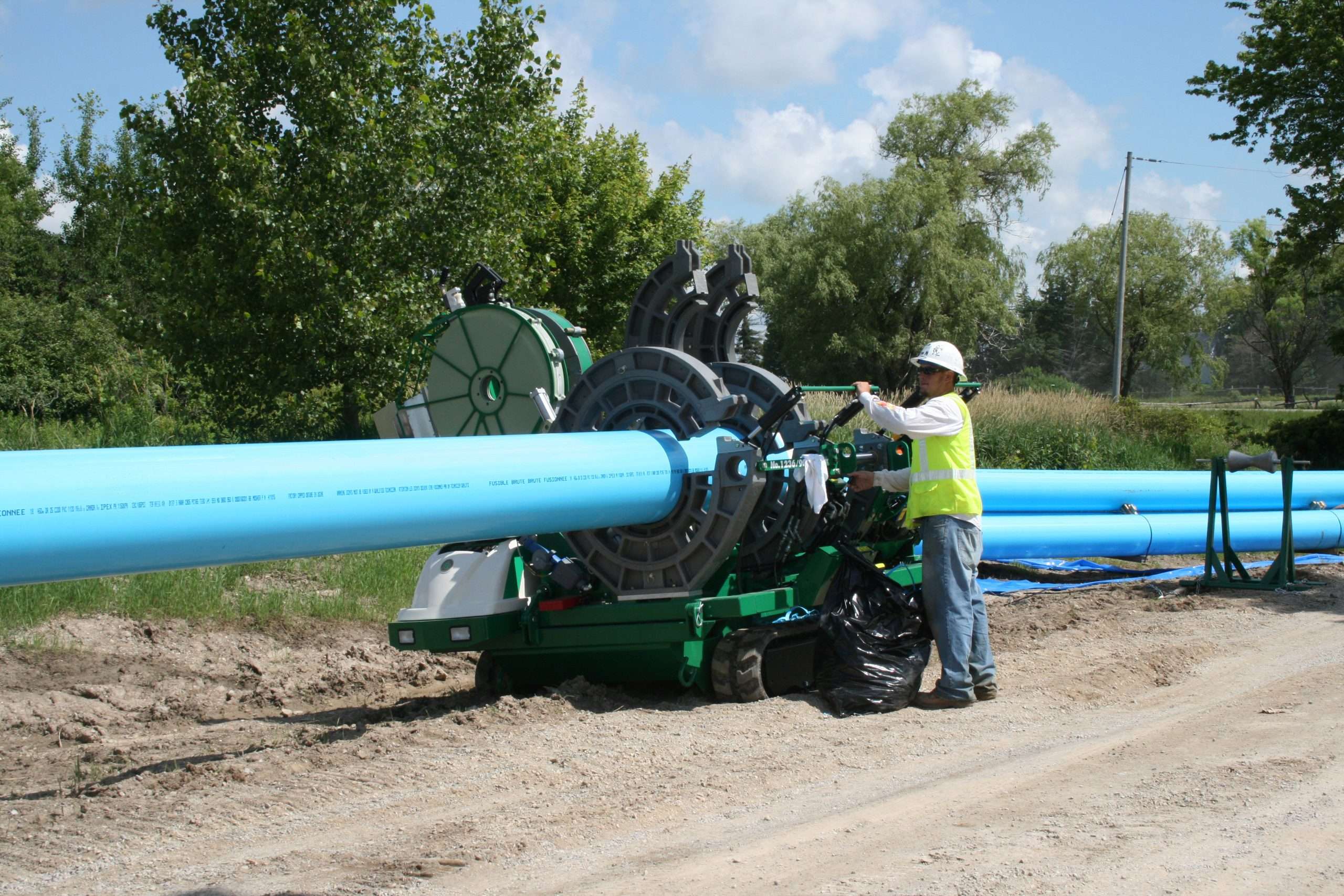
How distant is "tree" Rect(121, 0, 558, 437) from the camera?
44.2 feet

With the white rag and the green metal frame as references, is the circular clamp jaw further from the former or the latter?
the white rag

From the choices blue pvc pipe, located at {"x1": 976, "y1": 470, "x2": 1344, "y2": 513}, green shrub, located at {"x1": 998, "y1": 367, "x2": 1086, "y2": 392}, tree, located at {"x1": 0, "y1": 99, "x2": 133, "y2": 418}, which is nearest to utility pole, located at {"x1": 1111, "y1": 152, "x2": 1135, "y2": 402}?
green shrub, located at {"x1": 998, "y1": 367, "x2": 1086, "y2": 392}

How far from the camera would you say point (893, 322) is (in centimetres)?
4391

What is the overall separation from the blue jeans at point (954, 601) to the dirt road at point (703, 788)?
19 centimetres

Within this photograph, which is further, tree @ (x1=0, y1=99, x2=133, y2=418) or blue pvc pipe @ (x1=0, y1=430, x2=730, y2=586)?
tree @ (x1=0, y1=99, x2=133, y2=418)

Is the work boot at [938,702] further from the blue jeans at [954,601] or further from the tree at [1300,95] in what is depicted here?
the tree at [1300,95]

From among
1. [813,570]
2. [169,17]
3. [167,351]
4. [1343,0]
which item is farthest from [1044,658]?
[1343,0]

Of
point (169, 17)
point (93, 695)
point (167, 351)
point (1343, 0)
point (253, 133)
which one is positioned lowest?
point (93, 695)

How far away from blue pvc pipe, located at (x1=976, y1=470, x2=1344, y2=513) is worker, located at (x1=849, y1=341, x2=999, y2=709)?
3.79m

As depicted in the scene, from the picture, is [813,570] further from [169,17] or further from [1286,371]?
[1286,371]

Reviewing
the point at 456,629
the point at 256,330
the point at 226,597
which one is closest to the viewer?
the point at 456,629

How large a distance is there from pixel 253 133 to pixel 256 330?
245 cm

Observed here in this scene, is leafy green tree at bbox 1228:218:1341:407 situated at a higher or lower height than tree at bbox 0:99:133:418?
higher

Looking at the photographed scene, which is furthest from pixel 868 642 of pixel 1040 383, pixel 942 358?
pixel 1040 383
